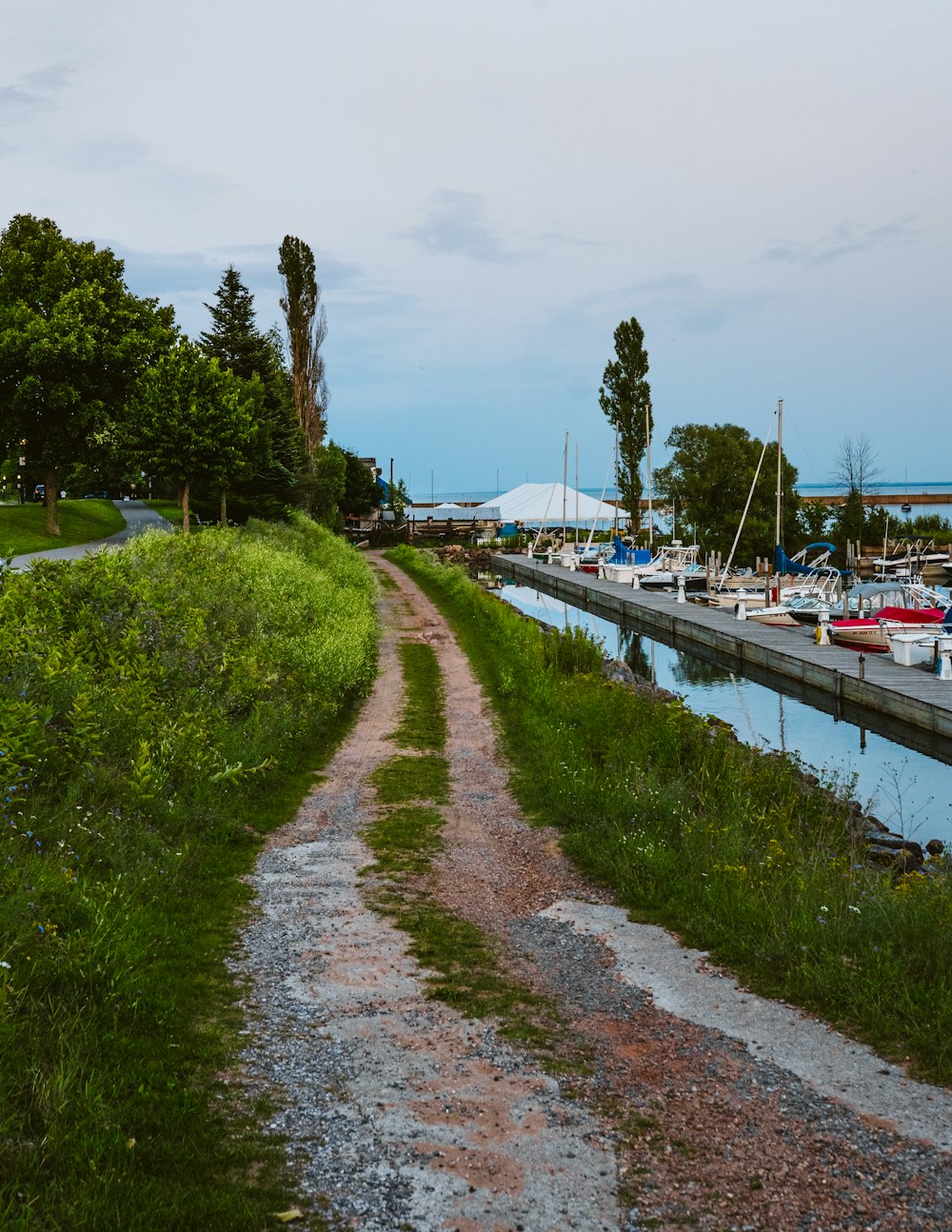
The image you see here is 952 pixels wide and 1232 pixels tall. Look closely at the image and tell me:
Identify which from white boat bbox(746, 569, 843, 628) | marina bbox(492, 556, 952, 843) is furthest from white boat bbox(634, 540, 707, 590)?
white boat bbox(746, 569, 843, 628)

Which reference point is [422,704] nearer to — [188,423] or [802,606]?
[802,606]

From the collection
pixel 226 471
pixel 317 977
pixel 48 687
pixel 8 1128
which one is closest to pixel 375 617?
pixel 226 471

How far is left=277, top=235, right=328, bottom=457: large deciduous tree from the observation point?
185 ft

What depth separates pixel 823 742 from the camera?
21312mm

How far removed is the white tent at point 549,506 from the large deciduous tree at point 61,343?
35.9 meters

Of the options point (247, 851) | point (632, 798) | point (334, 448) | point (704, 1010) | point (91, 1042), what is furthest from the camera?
point (334, 448)

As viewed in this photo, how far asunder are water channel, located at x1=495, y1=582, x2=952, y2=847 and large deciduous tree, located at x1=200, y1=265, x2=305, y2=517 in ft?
63.9

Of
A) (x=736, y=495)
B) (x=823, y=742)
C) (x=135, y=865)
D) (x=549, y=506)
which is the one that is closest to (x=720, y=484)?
(x=736, y=495)

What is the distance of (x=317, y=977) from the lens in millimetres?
7004

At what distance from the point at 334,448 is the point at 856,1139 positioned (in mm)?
71862

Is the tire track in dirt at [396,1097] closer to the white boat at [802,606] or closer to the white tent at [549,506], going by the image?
the white boat at [802,606]

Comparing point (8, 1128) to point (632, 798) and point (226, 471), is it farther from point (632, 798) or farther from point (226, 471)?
point (226, 471)

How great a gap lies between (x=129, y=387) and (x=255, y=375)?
5692 millimetres

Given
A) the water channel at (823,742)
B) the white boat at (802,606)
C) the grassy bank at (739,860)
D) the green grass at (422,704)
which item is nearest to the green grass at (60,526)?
the green grass at (422,704)
